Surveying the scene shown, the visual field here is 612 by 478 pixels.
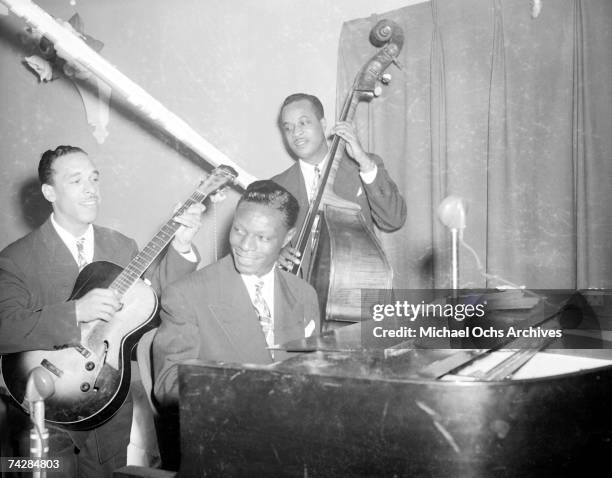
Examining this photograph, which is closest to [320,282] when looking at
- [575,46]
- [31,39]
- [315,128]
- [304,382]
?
[315,128]

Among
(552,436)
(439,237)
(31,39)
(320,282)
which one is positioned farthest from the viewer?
(31,39)

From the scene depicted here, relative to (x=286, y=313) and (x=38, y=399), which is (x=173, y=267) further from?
(x=38, y=399)

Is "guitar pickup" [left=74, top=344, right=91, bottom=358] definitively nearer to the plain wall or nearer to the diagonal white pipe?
the diagonal white pipe

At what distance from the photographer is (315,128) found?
269cm

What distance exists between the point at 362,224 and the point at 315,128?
65 cm

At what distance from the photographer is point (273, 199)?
1.82m

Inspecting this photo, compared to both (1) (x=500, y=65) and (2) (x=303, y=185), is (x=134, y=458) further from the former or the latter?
(1) (x=500, y=65)

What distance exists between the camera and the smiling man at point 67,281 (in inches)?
78.4

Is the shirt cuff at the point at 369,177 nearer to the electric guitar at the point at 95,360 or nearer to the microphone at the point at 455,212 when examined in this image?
the electric guitar at the point at 95,360

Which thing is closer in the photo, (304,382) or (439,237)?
(304,382)

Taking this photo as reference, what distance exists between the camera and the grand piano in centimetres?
86

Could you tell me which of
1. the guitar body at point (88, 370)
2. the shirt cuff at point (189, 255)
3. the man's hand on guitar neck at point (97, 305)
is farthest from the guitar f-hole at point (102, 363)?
the shirt cuff at point (189, 255)

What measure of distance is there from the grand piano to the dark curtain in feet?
5.72

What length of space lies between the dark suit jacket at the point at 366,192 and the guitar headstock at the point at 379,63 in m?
0.37
